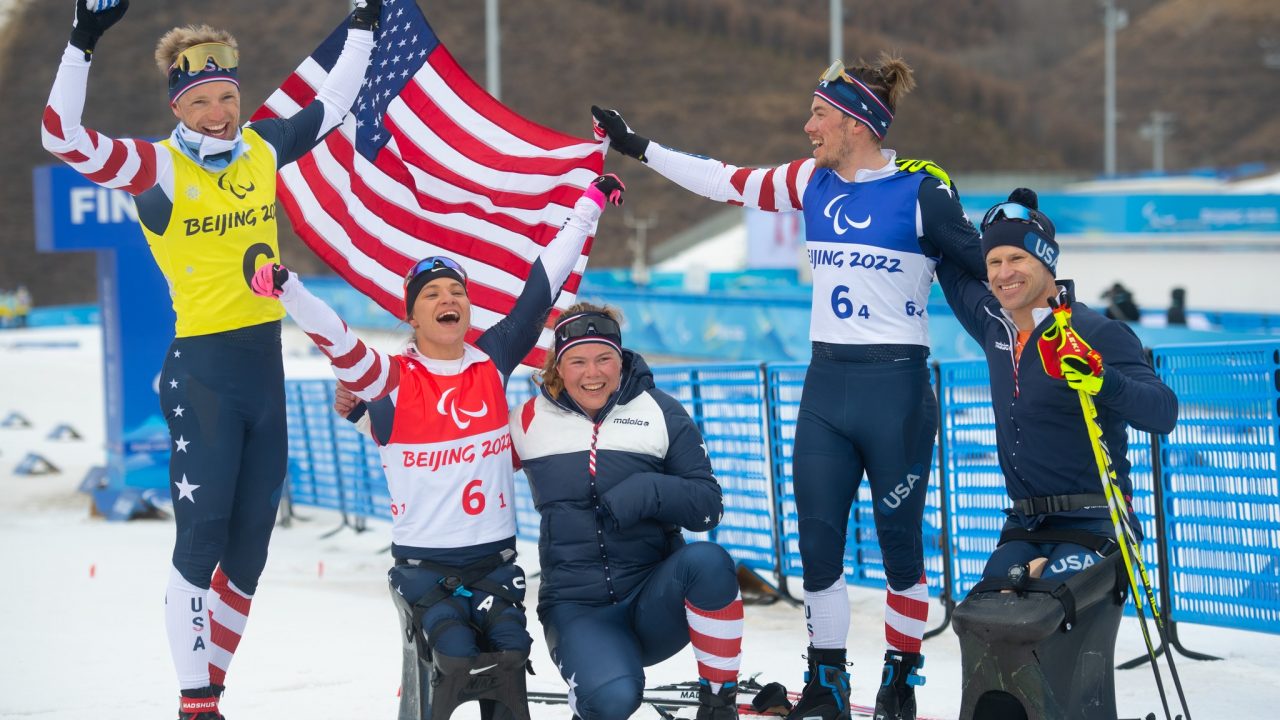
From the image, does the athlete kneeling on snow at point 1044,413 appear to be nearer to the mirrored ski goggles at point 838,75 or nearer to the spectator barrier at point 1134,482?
the mirrored ski goggles at point 838,75

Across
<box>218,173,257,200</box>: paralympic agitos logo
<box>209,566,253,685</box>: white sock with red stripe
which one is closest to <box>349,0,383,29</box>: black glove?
<box>218,173,257,200</box>: paralympic agitos logo

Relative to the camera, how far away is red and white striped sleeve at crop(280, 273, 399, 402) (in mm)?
4180

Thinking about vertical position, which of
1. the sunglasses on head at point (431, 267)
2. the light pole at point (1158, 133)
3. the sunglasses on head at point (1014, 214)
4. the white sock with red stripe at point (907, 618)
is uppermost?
the light pole at point (1158, 133)

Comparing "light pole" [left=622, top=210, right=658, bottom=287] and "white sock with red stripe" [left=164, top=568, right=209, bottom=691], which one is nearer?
"white sock with red stripe" [left=164, top=568, right=209, bottom=691]

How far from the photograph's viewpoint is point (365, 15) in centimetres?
550

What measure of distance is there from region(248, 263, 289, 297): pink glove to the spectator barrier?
363 centimetres

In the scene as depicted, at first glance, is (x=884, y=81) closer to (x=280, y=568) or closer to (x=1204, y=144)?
(x=280, y=568)

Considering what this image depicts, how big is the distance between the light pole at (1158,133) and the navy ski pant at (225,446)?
5686 cm

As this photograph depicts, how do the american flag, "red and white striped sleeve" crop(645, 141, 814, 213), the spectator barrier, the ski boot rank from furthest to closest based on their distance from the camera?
the american flag
the spectator barrier
"red and white striped sleeve" crop(645, 141, 814, 213)
the ski boot

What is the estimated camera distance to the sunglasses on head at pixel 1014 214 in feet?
14.5

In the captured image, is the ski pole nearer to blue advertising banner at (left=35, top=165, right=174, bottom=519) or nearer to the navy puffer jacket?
the navy puffer jacket

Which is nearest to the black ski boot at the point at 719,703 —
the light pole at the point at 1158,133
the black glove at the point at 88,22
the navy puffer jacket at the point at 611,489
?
the navy puffer jacket at the point at 611,489

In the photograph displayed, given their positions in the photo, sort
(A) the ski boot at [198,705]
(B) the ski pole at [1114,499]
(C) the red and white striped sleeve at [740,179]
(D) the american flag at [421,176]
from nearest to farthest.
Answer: (B) the ski pole at [1114,499], (A) the ski boot at [198,705], (C) the red and white striped sleeve at [740,179], (D) the american flag at [421,176]

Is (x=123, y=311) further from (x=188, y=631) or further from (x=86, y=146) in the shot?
(x=188, y=631)
